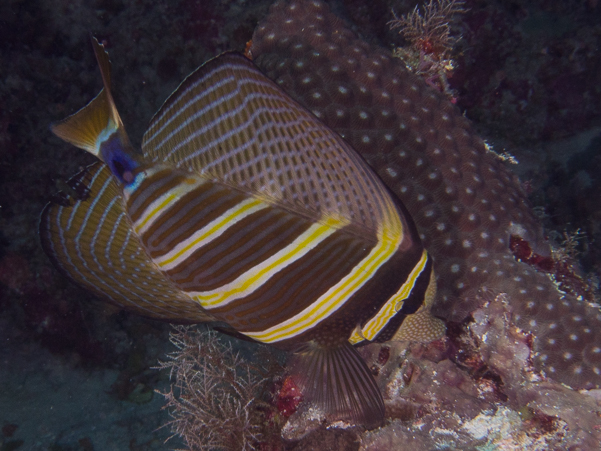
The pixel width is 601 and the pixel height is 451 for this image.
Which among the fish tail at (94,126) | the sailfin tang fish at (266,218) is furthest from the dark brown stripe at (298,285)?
the fish tail at (94,126)

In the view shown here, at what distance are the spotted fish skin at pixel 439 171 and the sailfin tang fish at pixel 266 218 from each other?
1089 millimetres

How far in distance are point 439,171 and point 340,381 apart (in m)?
1.94

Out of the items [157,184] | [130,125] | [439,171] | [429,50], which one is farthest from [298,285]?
[130,125]

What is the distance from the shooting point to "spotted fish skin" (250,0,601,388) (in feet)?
8.61

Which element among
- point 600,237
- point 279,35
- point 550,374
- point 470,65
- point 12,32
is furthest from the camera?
point 470,65

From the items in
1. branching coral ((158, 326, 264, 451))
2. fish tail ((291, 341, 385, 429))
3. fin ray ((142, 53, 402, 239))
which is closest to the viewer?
fin ray ((142, 53, 402, 239))

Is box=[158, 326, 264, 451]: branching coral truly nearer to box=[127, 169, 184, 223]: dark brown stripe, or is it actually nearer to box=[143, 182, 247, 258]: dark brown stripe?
box=[143, 182, 247, 258]: dark brown stripe

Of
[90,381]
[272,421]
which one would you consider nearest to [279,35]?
[272,421]

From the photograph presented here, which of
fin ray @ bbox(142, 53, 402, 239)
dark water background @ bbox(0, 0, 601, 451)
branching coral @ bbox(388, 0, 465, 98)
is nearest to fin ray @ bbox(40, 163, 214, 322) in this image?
fin ray @ bbox(142, 53, 402, 239)

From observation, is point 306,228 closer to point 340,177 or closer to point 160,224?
point 340,177

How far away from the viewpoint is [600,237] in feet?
15.0

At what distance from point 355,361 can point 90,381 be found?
5.52 meters

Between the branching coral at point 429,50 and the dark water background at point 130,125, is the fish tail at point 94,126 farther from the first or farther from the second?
the dark water background at point 130,125

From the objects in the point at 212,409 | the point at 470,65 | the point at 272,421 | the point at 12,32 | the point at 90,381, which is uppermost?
the point at 470,65
